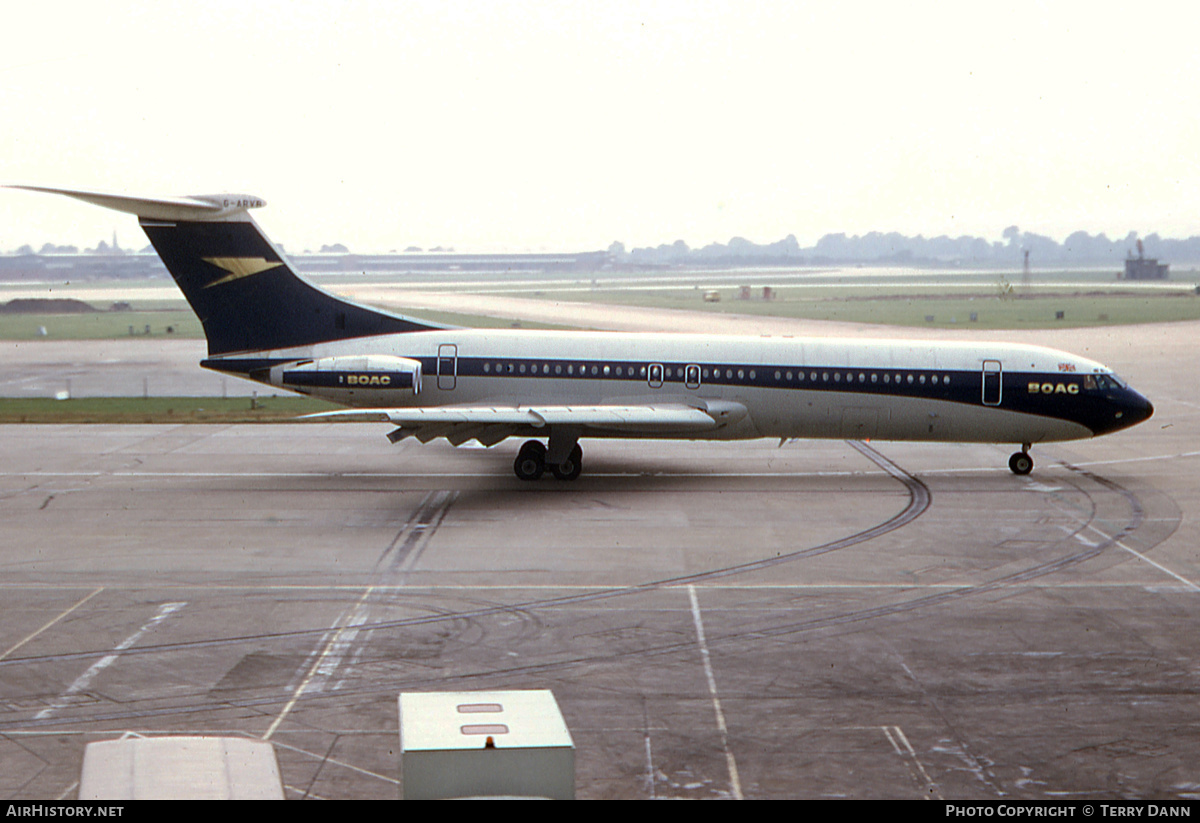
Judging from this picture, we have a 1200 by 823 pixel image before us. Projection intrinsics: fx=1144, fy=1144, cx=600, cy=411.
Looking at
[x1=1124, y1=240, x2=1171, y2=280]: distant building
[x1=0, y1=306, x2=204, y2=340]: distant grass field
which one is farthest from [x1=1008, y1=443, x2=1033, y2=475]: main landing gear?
[x1=1124, y1=240, x2=1171, y2=280]: distant building

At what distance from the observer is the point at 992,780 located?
10.4 m

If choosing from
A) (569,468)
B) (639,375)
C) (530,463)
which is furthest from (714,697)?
(639,375)

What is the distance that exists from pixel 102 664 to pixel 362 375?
43.7 ft

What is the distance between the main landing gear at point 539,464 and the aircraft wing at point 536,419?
2.28 feet

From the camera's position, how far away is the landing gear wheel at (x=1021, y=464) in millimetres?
27062

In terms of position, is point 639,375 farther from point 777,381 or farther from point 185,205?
point 185,205

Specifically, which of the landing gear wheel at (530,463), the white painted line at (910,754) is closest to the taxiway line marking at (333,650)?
the white painted line at (910,754)

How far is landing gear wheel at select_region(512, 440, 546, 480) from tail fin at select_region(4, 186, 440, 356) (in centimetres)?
440

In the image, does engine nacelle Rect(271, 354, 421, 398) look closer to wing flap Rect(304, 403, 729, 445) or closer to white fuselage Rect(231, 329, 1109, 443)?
white fuselage Rect(231, 329, 1109, 443)

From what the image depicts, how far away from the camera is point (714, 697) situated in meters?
12.6

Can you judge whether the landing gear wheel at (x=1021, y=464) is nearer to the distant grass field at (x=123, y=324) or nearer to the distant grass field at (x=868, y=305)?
the distant grass field at (x=123, y=324)

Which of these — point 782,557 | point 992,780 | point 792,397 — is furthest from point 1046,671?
point 792,397

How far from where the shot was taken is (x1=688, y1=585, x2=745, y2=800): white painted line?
10367mm
